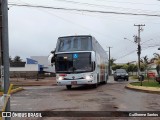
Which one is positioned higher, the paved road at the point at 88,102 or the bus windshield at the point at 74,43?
the bus windshield at the point at 74,43

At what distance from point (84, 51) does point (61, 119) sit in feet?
51.7

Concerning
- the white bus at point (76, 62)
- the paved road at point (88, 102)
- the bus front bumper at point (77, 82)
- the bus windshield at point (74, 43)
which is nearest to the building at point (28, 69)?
the bus windshield at point (74, 43)

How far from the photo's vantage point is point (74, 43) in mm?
27312

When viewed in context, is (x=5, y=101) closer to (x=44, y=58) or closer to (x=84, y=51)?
(x=84, y=51)

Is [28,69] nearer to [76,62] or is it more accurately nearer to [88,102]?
[76,62]

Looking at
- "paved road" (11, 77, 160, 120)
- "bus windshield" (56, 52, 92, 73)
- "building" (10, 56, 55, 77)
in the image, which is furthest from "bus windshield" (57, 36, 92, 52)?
"building" (10, 56, 55, 77)

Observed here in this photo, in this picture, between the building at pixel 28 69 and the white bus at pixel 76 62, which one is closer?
the white bus at pixel 76 62

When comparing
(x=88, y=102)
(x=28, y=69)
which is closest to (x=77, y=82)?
(x=88, y=102)

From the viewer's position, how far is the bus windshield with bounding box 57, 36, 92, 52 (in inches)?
1064

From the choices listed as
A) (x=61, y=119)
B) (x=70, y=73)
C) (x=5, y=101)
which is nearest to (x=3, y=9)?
(x=5, y=101)

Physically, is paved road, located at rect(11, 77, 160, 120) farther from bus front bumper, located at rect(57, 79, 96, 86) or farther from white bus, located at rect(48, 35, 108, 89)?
white bus, located at rect(48, 35, 108, 89)

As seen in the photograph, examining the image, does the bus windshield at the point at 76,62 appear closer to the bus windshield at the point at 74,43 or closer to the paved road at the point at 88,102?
the bus windshield at the point at 74,43

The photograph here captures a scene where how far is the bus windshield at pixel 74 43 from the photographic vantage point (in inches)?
1064

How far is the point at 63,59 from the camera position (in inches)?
1058
